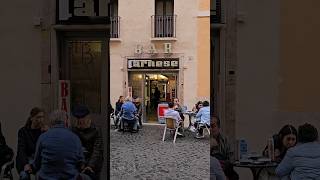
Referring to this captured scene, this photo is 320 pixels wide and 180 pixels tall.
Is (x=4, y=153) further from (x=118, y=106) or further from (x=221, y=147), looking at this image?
(x=221, y=147)

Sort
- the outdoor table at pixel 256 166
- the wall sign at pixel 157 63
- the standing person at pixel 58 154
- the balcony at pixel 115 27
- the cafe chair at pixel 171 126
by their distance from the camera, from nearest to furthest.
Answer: the standing person at pixel 58 154 < the outdoor table at pixel 256 166 < the wall sign at pixel 157 63 < the cafe chair at pixel 171 126 < the balcony at pixel 115 27

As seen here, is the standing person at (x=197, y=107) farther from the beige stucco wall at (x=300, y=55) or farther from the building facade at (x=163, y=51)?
the beige stucco wall at (x=300, y=55)

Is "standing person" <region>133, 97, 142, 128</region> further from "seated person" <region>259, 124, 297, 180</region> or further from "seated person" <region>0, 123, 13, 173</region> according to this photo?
"seated person" <region>0, 123, 13, 173</region>

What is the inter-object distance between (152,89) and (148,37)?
0.45 meters

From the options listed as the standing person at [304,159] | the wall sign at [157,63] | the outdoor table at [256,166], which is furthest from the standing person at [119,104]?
the standing person at [304,159]

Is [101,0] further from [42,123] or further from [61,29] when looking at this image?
[42,123]

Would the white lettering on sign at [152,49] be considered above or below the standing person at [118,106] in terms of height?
above

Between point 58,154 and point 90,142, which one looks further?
point 90,142

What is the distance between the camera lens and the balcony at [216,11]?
4.74 meters

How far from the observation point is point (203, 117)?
4.73 metres

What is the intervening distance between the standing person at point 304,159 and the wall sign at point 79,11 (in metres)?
2.06

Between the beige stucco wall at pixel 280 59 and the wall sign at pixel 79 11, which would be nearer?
the beige stucco wall at pixel 280 59

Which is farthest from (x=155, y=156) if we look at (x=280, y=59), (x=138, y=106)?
(x=280, y=59)

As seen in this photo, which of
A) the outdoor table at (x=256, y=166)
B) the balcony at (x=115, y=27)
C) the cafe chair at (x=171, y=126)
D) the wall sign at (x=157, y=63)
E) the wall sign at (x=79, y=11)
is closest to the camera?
the outdoor table at (x=256, y=166)
